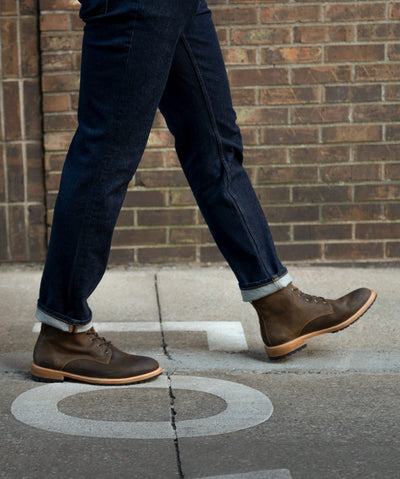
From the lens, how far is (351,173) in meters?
3.70

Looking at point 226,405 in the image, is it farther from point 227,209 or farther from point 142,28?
point 142,28

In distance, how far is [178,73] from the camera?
221 cm

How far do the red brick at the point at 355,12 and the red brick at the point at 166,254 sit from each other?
4.25 ft

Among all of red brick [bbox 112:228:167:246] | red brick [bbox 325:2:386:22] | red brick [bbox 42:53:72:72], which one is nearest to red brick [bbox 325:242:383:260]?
red brick [bbox 112:228:167:246]

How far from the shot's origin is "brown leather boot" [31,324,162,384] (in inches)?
86.0

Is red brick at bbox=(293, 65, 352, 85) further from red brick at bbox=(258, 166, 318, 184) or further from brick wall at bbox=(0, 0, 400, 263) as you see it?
red brick at bbox=(258, 166, 318, 184)

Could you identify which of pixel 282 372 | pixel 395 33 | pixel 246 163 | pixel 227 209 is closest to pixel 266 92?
pixel 246 163

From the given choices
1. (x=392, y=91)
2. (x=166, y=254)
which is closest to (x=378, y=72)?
(x=392, y=91)

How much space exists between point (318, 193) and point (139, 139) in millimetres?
1794

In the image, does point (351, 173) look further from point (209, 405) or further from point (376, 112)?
point (209, 405)

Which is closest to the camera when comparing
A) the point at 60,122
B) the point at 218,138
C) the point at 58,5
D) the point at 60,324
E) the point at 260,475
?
the point at 260,475

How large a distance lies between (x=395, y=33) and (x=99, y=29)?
82.0 inches

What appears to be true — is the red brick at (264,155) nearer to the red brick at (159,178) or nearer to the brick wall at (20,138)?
the red brick at (159,178)

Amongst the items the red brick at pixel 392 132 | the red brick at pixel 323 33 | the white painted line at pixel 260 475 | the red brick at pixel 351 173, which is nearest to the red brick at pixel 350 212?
the red brick at pixel 351 173
